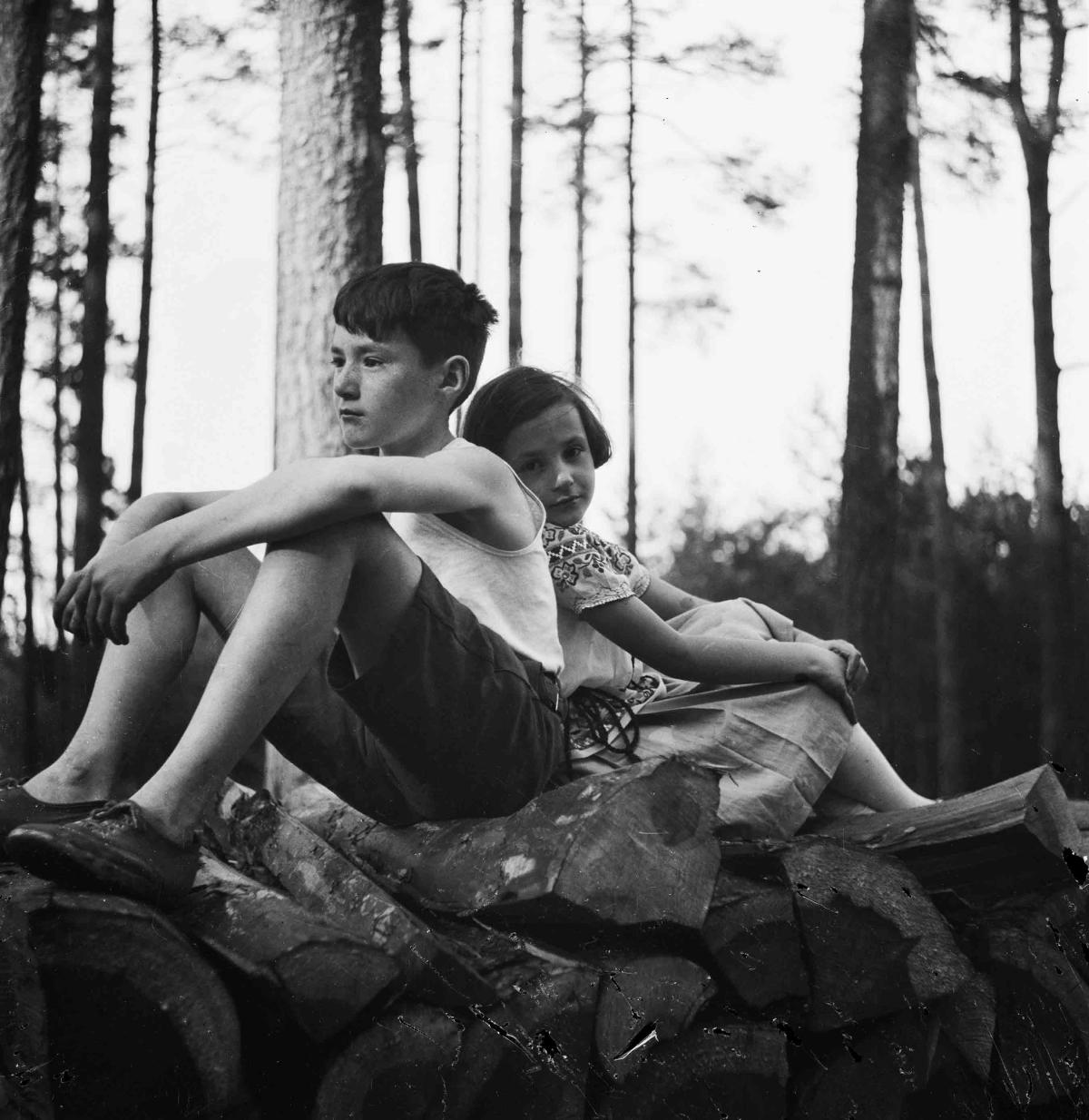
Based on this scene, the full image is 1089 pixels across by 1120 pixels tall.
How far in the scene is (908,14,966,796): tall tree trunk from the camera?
6.94 m

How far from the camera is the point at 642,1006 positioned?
1.98m

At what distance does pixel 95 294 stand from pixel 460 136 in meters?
1.45

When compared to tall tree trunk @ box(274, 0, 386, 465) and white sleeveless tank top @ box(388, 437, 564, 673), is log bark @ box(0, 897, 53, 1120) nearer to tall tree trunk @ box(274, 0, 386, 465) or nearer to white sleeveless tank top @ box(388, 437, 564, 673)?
white sleeveless tank top @ box(388, 437, 564, 673)

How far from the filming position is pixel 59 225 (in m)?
4.08

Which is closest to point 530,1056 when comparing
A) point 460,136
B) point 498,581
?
point 498,581

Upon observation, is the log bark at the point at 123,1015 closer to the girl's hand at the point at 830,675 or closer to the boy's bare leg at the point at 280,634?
the boy's bare leg at the point at 280,634

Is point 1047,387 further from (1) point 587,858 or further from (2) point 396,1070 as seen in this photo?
(2) point 396,1070

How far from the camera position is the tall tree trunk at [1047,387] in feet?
14.4

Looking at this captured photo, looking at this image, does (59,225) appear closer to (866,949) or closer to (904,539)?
(866,949)

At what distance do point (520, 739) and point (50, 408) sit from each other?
2640mm

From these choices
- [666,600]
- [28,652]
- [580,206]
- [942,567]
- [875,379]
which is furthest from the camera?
[942,567]

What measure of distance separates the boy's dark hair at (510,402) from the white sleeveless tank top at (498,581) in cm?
37

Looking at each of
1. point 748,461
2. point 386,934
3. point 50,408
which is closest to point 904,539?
point 748,461

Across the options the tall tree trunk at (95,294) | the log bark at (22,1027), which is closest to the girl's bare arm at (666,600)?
the log bark at (22,1027)
